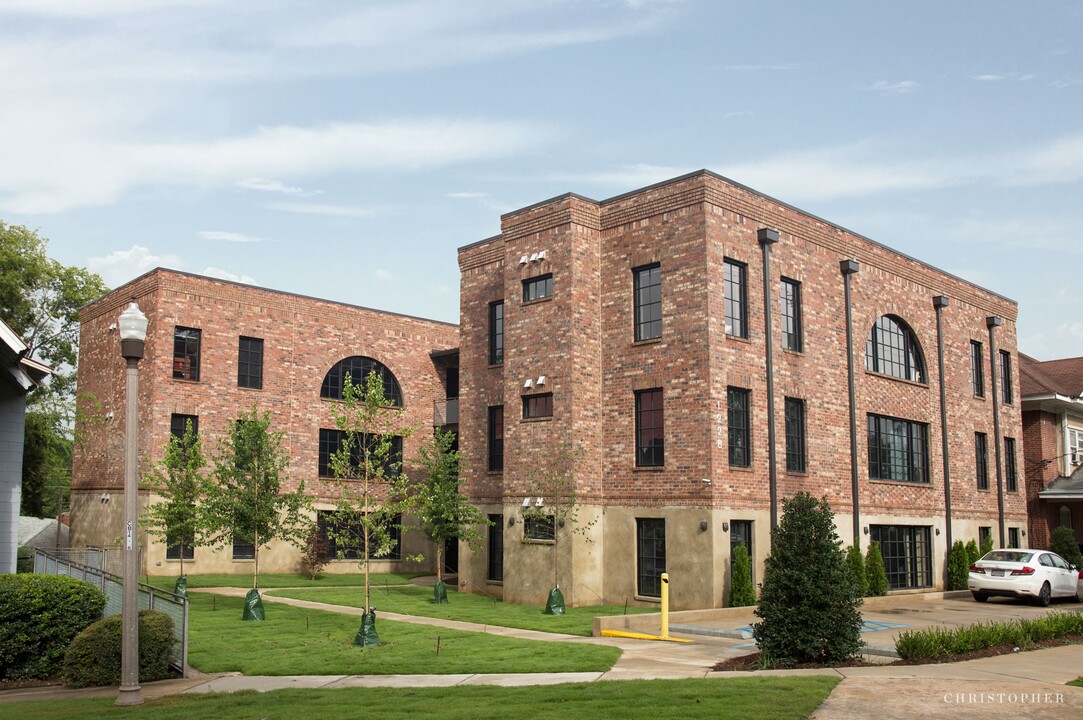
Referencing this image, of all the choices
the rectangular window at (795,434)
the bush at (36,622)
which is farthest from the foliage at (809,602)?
the rectangular window at (795,434)

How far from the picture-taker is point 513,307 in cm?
2705

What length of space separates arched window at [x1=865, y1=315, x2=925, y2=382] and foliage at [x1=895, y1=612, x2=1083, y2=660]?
13284mm

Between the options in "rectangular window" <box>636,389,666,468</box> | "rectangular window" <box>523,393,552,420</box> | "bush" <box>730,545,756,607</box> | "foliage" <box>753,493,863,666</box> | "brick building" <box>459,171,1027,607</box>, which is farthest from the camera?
"rectangular window" <box>523,393,552,420</box>

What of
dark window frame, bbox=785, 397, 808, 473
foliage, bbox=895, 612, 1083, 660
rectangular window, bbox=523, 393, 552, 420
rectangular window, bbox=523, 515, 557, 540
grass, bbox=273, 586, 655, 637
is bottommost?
grass, bbox=273, 586, 655, 637

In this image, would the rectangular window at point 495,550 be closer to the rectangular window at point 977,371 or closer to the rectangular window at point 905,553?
the rectangular window at point 905,553

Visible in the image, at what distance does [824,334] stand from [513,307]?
8.74 m

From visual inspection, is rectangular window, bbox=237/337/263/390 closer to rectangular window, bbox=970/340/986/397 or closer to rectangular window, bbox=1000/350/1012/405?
rectangular window, bbox=970/340/986/397

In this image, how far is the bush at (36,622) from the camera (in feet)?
47.2

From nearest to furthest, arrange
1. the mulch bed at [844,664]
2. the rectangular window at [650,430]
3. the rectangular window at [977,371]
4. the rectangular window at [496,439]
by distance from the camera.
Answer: the mulch bed at [844,664] → the rectangular window at [650,430] → the rectangular window at [496,439] → the rectangular window at [977,371]

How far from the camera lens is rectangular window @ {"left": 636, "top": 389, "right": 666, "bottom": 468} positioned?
80.0ft

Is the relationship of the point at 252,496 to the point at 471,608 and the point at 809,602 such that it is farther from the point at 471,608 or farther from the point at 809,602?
the point at 809,602

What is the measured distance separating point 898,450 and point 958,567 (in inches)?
167

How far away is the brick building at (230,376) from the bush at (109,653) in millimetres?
Result: 17882

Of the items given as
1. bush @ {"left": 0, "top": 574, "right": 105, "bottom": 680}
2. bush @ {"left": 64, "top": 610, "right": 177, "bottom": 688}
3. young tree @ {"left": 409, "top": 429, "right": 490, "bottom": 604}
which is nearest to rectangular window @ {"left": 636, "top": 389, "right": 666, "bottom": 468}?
young tree @ {"left": 409, "top": 429, "right": 490, "bottom": 604}
